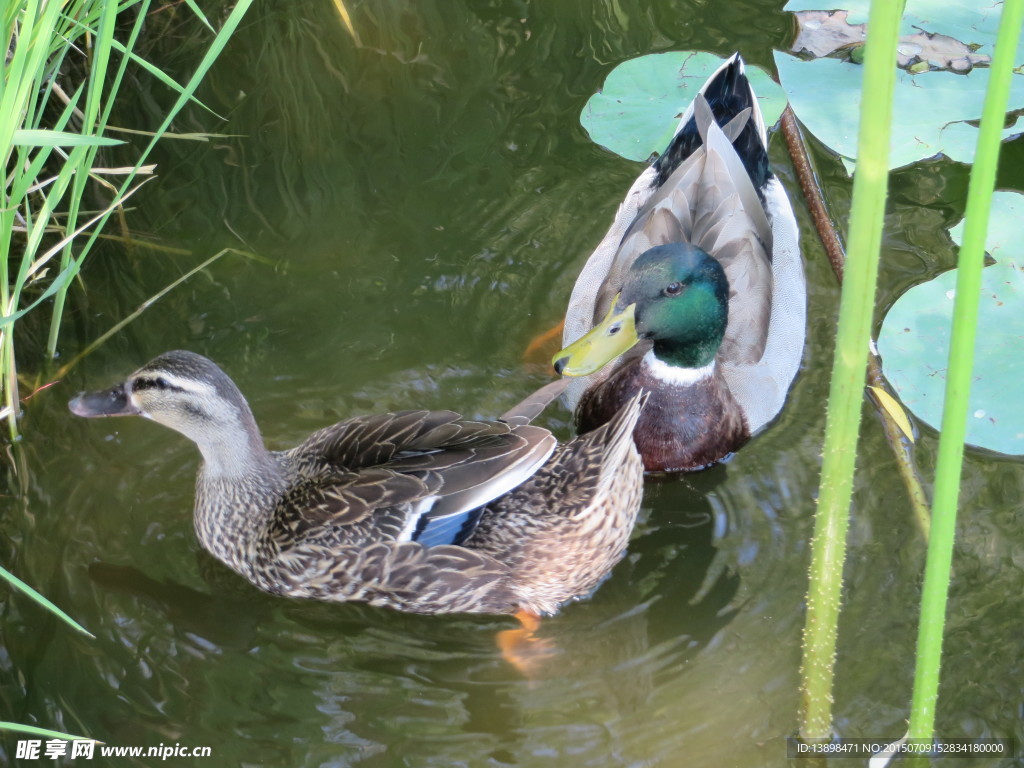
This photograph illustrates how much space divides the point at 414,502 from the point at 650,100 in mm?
2485

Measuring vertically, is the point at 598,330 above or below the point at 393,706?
above

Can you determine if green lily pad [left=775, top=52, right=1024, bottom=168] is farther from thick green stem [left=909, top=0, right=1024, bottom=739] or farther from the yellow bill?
thick green stem [left=909, top=0, right=1024, bottom=739]

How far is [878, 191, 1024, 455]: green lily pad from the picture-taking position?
11.6 feet

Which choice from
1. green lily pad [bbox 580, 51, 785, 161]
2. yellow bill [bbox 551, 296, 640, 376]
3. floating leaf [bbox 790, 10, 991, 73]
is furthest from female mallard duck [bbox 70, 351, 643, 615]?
floating leaf [bbox 790, 10, 991, 73]

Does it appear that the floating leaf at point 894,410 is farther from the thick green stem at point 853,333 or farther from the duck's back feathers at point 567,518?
the thick green stem at point 853,333

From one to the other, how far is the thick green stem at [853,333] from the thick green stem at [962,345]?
145 millimetres

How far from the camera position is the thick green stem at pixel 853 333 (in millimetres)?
1731

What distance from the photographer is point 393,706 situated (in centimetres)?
324

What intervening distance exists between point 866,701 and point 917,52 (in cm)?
294

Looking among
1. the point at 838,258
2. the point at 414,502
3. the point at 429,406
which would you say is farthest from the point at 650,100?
the point at 414,502

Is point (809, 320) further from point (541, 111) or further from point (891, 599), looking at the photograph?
point (541, 111)

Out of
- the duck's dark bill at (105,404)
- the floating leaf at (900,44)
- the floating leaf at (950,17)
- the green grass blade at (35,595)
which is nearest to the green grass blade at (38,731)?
the green grass blade at (35,595)

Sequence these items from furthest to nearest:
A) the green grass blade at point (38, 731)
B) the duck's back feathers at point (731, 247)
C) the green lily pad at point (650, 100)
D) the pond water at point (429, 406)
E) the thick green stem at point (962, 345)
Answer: the green lily pad at point (650, 100)
the duck's back feathers at point (731, 247)
the pond water at point (429, 406)
the green grass blade at point (38, 731)
the thick green stem at point (962, 345)

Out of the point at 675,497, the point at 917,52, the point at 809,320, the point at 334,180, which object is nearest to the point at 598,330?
the point at 675,497
